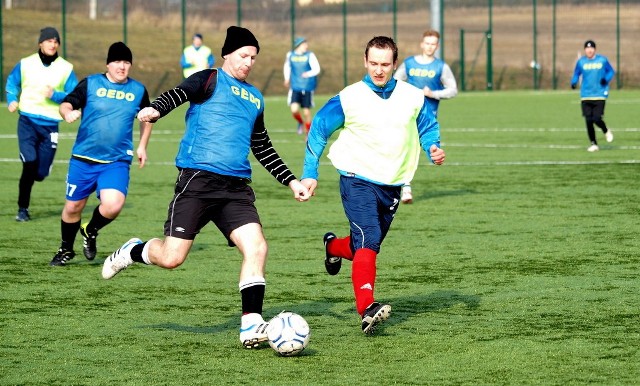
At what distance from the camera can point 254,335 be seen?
7.89 metres

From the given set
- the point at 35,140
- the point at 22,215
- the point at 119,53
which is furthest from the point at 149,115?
the point at 22,215

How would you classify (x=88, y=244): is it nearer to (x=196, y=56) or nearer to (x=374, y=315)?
(x=374, y=315)

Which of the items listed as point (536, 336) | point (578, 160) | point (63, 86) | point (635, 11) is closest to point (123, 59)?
point (63, 86)

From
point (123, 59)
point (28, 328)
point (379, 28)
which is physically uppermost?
point (379, 28)

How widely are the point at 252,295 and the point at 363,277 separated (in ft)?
2.65

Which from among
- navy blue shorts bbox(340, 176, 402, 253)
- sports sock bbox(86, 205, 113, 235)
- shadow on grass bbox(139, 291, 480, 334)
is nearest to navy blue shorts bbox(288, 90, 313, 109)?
sports sock bbox(86, 205, 113, 235)

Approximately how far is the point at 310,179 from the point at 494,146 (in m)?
17.5

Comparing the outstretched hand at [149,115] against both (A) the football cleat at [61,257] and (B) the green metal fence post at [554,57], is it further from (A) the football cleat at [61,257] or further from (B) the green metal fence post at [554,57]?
(B) the green metal fence post at [554,57]

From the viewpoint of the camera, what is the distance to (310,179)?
8531 mm

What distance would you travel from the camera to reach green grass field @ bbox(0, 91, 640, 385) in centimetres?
741

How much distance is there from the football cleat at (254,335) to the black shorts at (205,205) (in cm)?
71

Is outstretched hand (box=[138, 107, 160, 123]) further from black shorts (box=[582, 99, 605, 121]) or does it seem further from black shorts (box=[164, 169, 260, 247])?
black shorts (box=[582, 99, 605, 121])

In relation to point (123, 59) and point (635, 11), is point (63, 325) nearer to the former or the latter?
point (123, 59)

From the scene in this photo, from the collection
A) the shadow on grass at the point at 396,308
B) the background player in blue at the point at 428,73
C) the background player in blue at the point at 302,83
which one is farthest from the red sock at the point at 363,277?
the background player in blue at the point at 302,83
